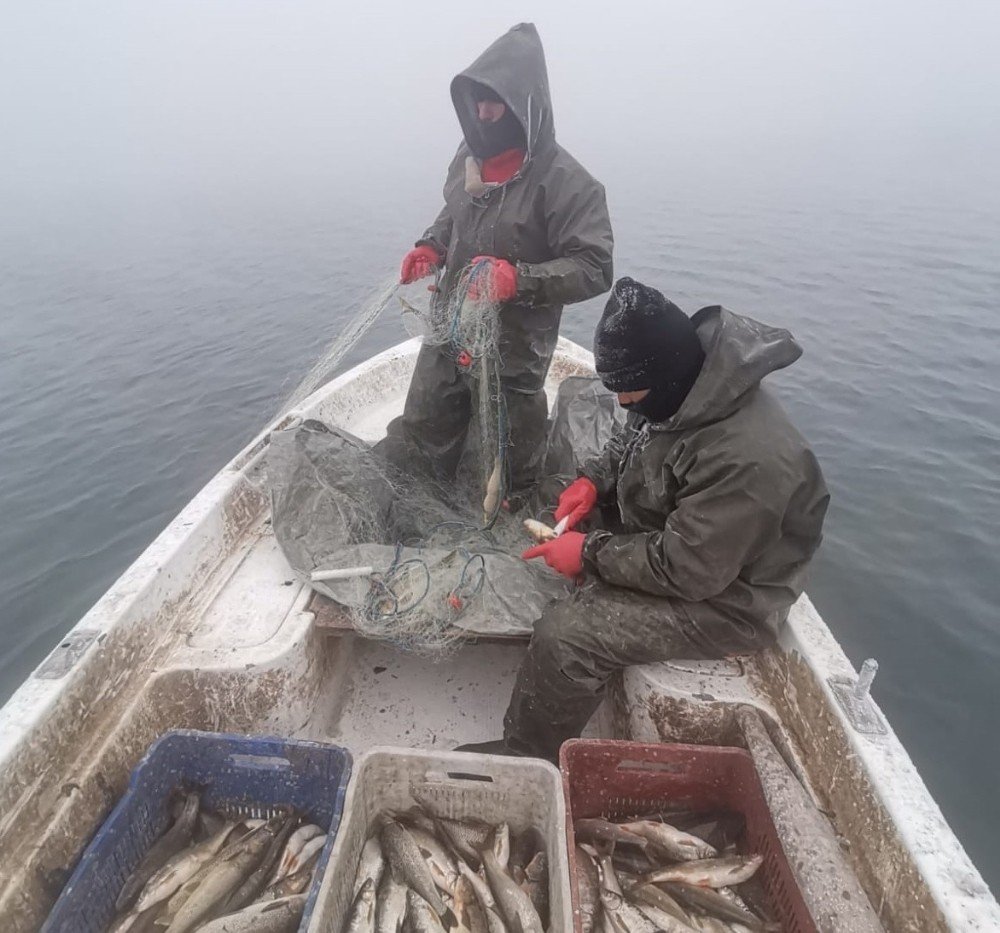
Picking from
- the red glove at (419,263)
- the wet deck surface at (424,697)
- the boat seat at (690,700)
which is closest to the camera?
the boat seat at (690,700)

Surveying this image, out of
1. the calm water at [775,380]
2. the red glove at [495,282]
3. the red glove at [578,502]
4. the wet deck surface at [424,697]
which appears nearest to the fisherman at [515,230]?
the red glove at [495,282]

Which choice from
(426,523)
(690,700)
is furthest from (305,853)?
(426,523)

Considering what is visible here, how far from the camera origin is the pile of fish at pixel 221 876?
2623 mm

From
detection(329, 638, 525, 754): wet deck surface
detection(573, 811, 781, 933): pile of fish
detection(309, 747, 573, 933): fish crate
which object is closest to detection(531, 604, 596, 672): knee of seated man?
detection(309, 747, 573, 933): fish crate

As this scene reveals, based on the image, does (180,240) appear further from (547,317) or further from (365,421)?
(547,317)

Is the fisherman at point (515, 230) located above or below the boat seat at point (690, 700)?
above

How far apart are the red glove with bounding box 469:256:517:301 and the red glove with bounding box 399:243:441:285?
102cm

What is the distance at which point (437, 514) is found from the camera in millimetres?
4891

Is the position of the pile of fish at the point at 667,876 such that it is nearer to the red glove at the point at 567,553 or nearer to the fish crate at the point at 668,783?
the fish crate at the point at 668,783

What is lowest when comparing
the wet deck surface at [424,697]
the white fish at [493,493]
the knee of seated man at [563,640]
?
the wet deck surface at [424,697]

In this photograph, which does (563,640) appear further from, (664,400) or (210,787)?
(210,787)

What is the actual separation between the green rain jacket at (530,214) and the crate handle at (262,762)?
2701mm

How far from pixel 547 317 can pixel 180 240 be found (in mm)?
23463

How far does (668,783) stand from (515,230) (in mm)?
3193
